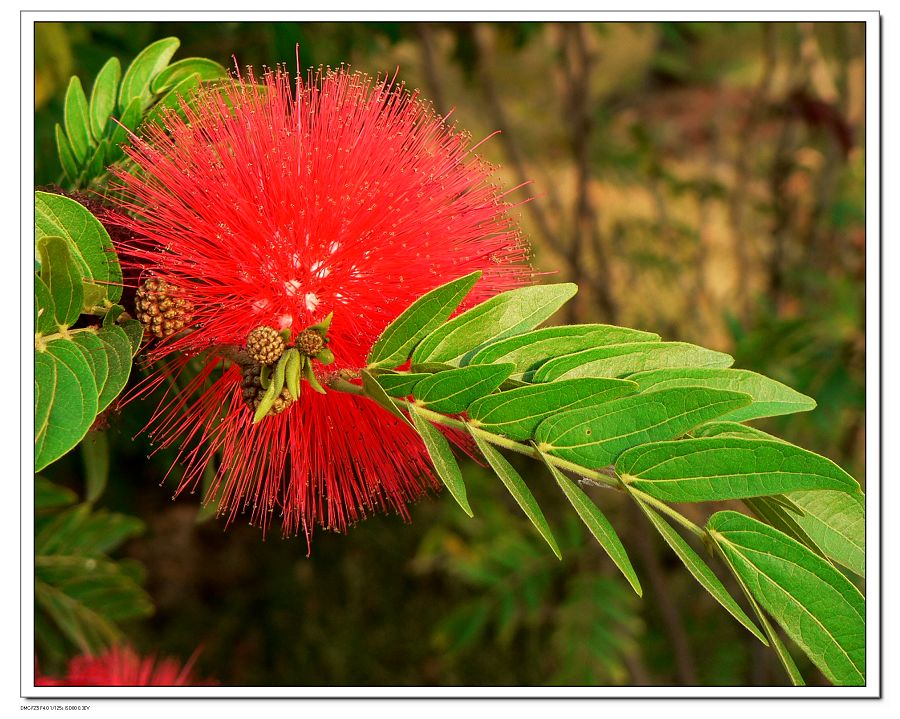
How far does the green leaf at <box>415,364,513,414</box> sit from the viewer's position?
2.61 ft

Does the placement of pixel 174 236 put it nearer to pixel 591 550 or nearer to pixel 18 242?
pixel 18 242

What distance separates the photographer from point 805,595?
82 centimetres

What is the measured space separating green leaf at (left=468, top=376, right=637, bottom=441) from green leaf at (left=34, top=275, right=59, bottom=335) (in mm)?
434

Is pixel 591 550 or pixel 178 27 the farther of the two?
pixel 591 550

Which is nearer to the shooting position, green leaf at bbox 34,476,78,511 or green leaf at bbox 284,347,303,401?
green leaf at bbox 284,347,303,401

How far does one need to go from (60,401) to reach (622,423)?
1.81 feet

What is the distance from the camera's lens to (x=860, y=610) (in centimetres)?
81

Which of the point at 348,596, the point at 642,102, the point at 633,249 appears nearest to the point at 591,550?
the point at 348,596

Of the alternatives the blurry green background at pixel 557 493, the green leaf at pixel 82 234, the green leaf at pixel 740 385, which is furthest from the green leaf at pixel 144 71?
the blurry green background at pixel 557 493

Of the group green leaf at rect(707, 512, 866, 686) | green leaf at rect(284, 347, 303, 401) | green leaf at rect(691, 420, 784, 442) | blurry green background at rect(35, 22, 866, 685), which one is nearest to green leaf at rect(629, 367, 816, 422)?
green leaf at rect(691, 420, 784, 442)

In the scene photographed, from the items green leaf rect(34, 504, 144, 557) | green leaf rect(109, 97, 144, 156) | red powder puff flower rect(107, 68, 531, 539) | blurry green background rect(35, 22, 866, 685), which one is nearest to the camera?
red powder puff flower rect(107, 68, 531, 539)

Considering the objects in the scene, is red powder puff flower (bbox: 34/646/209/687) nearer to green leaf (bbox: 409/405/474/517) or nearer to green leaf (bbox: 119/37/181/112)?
green leaf (bbox: 409/405/474/517)

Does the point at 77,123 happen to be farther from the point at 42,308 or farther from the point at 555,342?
the point at 555,342
